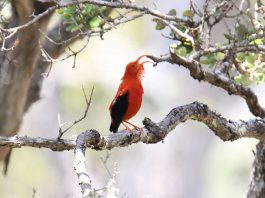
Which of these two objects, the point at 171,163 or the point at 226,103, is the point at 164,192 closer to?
the point at 171,163

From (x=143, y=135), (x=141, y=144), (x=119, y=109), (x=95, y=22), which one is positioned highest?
(x=141, y=144)

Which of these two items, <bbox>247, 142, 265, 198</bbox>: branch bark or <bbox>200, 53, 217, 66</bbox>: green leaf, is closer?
<bbox>200, 53, 217, 66</bbox>: green leaf

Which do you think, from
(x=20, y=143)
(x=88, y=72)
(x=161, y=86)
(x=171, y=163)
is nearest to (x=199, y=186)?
(x=171, y=163)

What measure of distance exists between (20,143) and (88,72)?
66.5 feet

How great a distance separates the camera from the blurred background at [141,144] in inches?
897

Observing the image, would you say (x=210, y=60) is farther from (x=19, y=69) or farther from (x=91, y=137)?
(x=19, y=69)

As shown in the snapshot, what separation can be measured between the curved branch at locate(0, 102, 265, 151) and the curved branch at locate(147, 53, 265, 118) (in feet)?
0.85

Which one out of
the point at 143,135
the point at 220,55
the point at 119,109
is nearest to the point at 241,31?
the point at 220,55

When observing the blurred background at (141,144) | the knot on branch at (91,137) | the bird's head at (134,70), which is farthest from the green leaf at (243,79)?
the blurred background at (141,144)

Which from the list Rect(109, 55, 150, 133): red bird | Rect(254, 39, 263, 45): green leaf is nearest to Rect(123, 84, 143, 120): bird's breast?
Rect(109, 55, 150, 133): red bird

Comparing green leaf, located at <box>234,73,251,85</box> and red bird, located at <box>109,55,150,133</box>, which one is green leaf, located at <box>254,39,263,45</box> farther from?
red bird, located at <box>109,55,150,133</box>

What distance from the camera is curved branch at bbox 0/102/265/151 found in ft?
16.7

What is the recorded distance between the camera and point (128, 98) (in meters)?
6.34

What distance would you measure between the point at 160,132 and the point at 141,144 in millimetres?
19800
